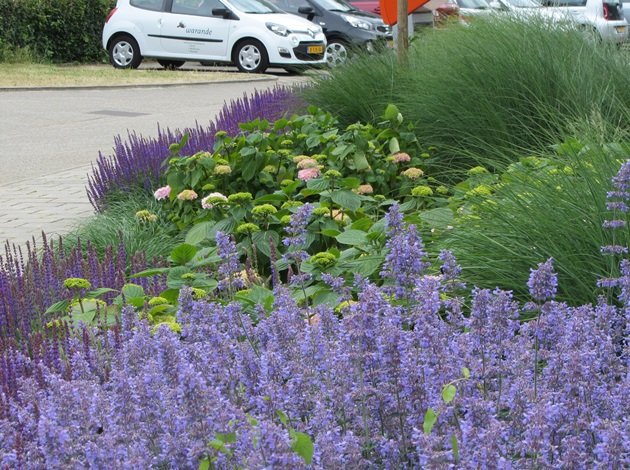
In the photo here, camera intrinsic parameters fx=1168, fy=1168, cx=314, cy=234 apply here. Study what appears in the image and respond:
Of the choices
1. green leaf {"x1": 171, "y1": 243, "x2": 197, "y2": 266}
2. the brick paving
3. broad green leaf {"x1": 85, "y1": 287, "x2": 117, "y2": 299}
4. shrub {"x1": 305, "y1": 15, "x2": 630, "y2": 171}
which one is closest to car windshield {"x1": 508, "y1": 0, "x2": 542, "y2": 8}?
shrub {"x1": 305, "y1": 15, "x2": 630, "y2": 171}

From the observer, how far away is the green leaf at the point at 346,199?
20.2 ft

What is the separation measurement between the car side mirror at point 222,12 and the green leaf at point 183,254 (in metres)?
18.2

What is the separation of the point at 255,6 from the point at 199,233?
1806 centimetres

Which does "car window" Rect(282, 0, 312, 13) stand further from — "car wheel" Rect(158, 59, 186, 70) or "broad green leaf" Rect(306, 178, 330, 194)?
"broad green leaf" Rect(306, 178, 330, 194)

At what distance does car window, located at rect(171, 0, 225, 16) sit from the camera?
23.1 metres

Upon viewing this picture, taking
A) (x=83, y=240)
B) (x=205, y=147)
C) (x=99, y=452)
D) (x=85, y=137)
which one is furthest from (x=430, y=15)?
(x=99, y=452)

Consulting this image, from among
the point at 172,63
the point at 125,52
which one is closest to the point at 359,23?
the point at 172,63

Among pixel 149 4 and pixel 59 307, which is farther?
pixel 149 4

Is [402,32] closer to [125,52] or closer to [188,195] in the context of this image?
[188,195]

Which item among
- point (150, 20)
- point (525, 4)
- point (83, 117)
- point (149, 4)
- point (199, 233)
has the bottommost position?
point (83, 117)

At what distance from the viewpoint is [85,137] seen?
14.0 meters

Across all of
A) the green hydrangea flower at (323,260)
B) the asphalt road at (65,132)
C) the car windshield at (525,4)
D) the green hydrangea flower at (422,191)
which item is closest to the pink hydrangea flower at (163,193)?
the asphalt road at (65,132)

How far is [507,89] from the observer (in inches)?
294

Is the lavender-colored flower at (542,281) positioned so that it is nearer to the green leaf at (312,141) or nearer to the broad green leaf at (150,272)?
the broad green leaf at (150,272)
